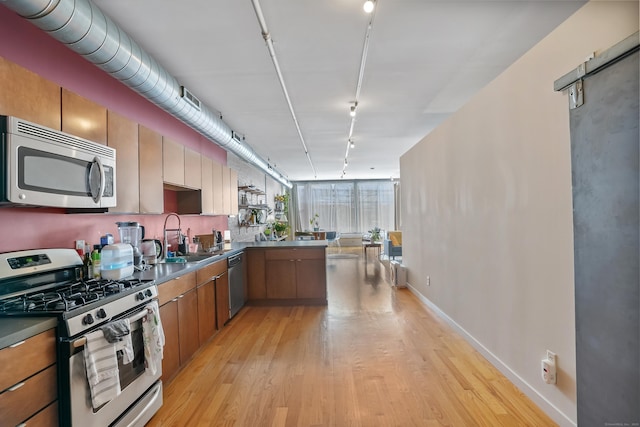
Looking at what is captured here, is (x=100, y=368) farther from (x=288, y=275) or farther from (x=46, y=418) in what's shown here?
(x=288, y=275)

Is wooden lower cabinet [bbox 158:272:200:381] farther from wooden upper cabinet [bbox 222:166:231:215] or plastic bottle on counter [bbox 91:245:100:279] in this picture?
wooden upper cabinet [bbox 222:166:231:215]

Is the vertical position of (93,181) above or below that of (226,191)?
below

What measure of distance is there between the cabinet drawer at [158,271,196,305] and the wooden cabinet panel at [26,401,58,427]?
929 mm

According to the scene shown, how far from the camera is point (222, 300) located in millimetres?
3664

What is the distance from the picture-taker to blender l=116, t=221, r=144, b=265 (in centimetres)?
272

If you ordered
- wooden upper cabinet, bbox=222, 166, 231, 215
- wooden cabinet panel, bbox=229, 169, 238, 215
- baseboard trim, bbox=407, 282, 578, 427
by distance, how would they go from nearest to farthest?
baseboard trim, bbox=407, 282, 578, 427 < wooden upper cabinet, bbox=222, 166, 231, 215 < wooden cabinet panel, bbox=229, 169, 238, 215

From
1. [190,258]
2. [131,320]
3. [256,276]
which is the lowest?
[256,276]

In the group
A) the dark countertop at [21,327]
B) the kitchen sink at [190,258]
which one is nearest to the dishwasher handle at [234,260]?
the kitchen sink at [190,258]

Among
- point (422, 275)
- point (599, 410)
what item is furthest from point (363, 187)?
point (599, 410)

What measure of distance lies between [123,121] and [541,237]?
3.16 meters

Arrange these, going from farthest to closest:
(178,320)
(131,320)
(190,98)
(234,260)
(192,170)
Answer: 1. (234,260)
2. (192,170)
3. (190,98)
4. (178,320)
5. (131,320)

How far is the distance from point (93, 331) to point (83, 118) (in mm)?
1386

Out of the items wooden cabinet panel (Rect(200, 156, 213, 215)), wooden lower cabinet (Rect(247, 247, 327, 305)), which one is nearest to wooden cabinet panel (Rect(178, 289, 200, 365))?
wooden cabinet panel (Rect(200, 156, 213, 215))

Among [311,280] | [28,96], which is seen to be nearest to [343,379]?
[311,280]
